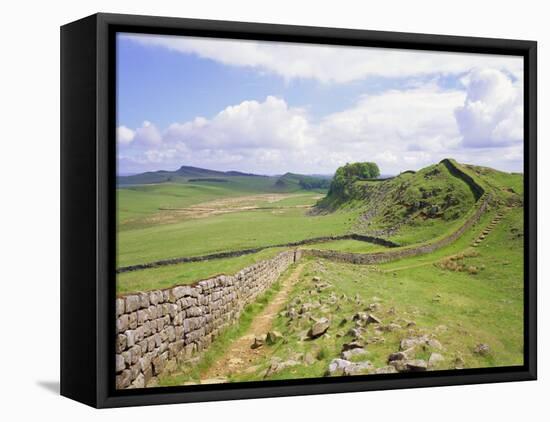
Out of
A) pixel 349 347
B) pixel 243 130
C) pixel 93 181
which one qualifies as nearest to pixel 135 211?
pixel 93 181

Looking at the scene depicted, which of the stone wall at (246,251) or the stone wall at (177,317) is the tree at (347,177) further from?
A: the stone wall at (177,317)

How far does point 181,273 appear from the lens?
11.2 m

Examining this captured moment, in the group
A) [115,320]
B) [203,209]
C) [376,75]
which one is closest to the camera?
[115,320]

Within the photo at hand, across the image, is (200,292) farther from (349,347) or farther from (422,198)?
(422,198)

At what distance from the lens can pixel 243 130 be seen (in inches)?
461

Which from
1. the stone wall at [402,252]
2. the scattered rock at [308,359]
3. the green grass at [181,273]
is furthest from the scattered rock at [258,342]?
the stone wall at [402,252]

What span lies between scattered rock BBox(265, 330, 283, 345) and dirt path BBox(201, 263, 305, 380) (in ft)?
0.18

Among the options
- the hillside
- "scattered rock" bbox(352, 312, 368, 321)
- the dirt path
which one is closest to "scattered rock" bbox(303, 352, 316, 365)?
the dirt path

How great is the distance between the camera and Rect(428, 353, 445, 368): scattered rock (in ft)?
40.4

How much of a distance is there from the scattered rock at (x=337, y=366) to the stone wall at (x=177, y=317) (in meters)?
1.06

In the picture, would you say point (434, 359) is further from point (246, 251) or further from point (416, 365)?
point (246, 251)

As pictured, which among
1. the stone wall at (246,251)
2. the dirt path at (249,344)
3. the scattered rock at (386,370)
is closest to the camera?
the stone wall at (246,251)

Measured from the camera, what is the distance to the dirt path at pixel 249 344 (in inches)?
450

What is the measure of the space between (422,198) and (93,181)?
3.85 metres
